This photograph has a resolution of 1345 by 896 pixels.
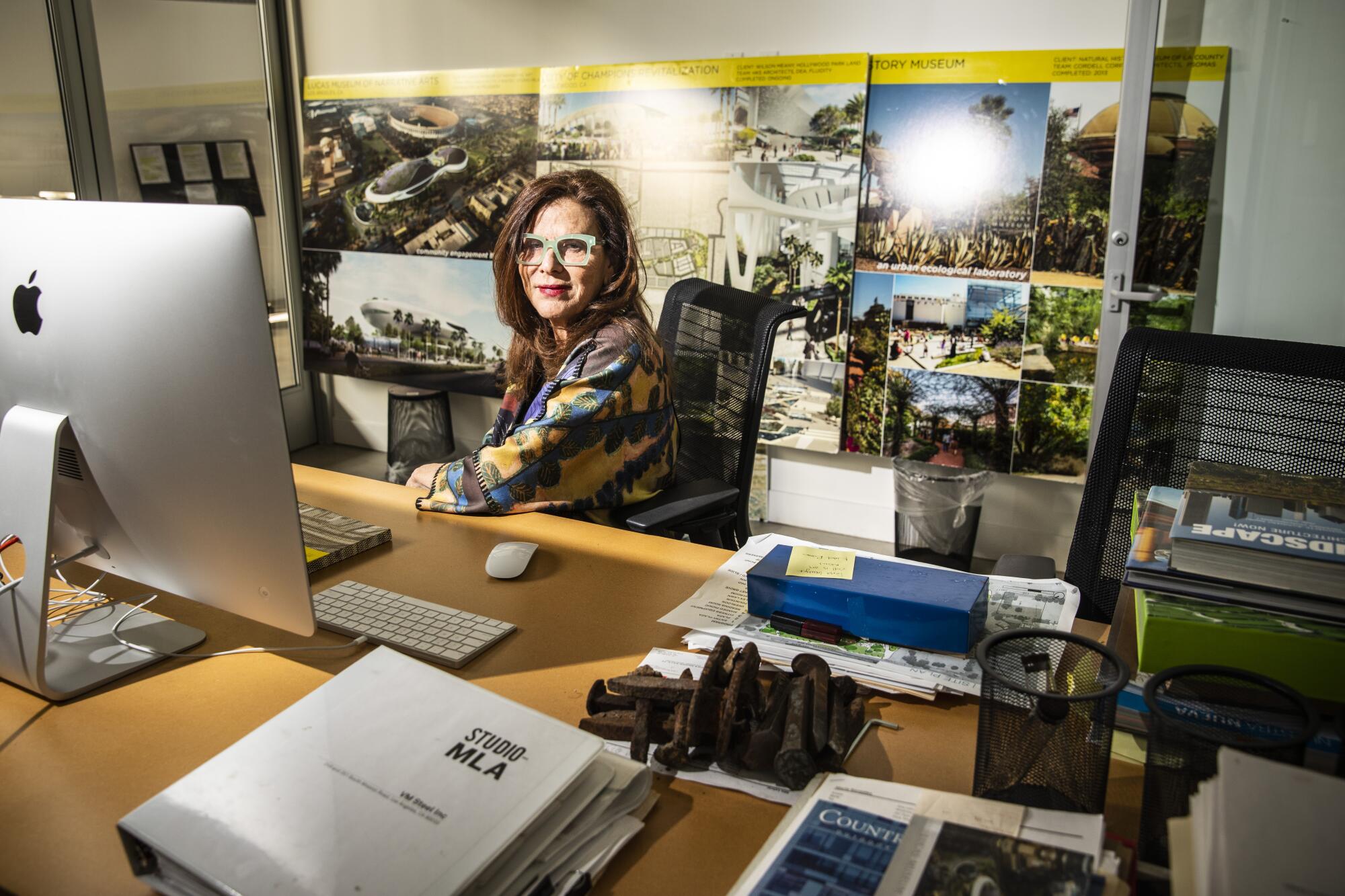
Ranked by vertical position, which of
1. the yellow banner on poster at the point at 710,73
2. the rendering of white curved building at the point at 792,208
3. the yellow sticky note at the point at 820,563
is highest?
the yellow banner on poster at the point at 710,73

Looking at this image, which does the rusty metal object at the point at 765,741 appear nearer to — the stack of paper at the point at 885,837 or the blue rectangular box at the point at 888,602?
the stack of paper at the point at 885,837

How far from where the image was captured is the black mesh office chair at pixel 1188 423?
1.29 metres

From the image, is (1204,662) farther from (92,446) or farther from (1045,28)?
(1045,28)

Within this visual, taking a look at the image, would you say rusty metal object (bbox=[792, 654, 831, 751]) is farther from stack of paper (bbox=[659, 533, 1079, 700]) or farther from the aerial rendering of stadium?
the aerial rendering of stadium

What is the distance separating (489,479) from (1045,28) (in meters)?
2.39

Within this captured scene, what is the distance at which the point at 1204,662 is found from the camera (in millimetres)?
859

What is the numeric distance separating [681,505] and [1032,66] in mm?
2094

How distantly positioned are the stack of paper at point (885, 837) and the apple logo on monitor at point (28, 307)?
0.89m


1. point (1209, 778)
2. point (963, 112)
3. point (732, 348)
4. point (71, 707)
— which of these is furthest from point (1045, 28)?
point (71, 707)

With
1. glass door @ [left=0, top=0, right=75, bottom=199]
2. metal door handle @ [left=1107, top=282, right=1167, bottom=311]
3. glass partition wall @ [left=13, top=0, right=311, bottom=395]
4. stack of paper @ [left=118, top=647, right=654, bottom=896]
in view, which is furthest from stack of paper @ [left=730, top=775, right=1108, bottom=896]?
glass door @ [left=0, top=0, right=75, bottom=199]

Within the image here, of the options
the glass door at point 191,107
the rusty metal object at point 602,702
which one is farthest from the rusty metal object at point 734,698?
the glass door at point 191,107

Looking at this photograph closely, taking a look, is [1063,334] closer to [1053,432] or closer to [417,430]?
[1053,432]

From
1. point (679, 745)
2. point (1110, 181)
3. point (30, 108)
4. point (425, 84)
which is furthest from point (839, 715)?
point (30, 108)

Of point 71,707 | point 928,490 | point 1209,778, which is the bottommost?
point 928,490
